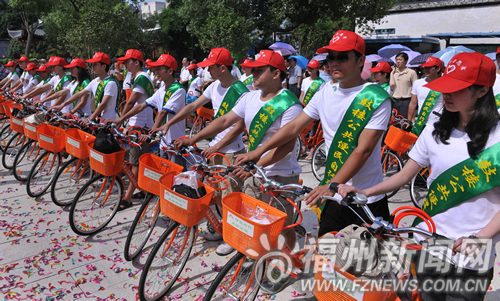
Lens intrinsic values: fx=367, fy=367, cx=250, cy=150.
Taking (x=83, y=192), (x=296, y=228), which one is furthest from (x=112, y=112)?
(x=296, y=228)

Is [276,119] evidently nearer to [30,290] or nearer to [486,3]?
[30,290]

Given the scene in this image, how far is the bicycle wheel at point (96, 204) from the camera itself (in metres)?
3.91

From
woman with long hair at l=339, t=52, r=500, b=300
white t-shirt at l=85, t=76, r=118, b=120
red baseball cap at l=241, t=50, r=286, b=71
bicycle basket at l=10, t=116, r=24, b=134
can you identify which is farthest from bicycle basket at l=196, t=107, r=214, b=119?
woman with long hair at l=339, t=52, r=500, b=300

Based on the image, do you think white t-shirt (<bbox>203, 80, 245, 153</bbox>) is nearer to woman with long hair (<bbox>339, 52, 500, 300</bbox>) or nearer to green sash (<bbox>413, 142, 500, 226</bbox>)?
woman with long hair (<bbox>339, 52, 500, 300</bbox>)

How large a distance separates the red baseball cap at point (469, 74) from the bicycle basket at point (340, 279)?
0.91m

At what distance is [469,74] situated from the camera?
173cm

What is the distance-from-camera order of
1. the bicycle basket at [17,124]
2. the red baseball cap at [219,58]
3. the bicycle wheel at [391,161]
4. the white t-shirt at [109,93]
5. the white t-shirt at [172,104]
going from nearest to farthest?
the red baseball cap at [219,58], the white t-shirt at [172,104], the white t-shirt at [109,93], the bicycle wheel at [391,161], the bicycle basket at [17,124]

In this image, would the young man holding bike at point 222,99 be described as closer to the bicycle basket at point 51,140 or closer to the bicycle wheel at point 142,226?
the bicycle wheel at point 142,226

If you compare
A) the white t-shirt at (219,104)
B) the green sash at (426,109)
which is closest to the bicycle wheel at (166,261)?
the white t-shirt at (219,104)

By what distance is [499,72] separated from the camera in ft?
15.0

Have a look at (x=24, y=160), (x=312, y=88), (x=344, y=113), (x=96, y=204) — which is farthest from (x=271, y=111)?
(x=24, y=160)

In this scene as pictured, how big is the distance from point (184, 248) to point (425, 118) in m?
3.76

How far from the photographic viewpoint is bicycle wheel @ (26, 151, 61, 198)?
4938 millimetres

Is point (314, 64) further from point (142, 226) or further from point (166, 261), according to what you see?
point (166, 261)
